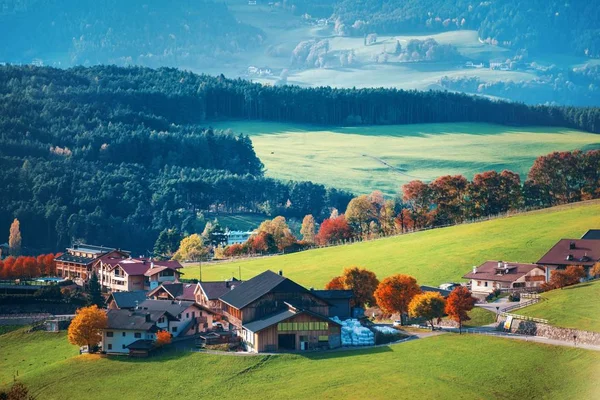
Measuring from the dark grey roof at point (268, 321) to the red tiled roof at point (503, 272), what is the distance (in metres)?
18.2

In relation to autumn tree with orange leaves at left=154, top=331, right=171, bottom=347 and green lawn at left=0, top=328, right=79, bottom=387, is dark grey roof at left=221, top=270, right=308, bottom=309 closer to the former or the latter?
autumn tree with orange leaves at left=154, top=331, right=171, bottom=347

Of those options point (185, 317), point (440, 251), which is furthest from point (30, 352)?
point (440, 251)

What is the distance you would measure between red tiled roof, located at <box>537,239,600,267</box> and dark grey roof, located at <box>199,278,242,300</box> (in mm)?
20842

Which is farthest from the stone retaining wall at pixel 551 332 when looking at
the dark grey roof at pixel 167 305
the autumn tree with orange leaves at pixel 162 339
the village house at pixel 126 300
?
the village house at pixel 126 300

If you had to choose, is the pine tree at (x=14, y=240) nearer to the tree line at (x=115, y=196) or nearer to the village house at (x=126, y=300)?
the tree line at (x=115, y=196)

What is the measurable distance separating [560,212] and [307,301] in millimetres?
37248

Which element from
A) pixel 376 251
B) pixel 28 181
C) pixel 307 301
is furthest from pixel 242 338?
pixel 28 181

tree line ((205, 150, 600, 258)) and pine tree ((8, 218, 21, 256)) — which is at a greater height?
tree line ((205, 150, 600, 258))

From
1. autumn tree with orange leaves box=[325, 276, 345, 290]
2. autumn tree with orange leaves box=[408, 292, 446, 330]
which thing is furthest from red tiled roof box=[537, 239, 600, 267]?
autumn tree with orange leaves box=[325, 276, 345, 290]

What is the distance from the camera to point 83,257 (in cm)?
11844

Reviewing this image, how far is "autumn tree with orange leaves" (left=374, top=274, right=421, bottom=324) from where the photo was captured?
8169 centimetres

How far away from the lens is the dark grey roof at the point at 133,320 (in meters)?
78.9

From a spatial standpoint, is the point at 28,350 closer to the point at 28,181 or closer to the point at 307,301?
the point at 307,301

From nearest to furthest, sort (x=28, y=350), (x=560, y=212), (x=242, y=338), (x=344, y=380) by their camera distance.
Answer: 1. (x=344, y=380)
2. (x=242, y=338)
3. (x=28, y=350)
4. (x=560, y=212)
